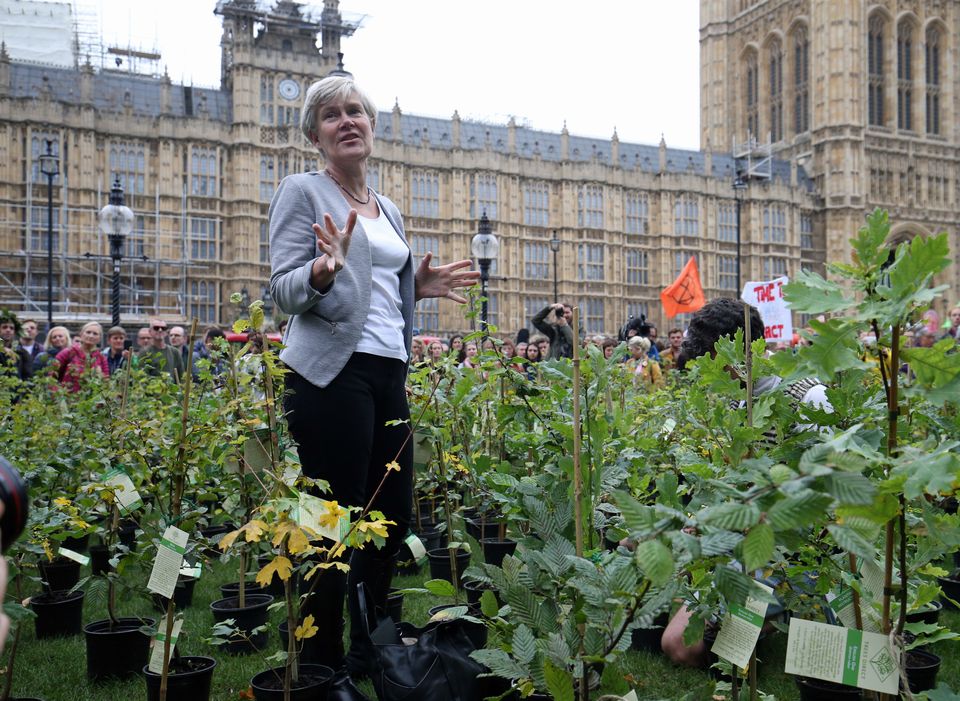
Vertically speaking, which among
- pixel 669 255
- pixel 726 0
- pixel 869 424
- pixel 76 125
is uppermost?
pixel 726 0

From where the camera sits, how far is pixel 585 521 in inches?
60.6

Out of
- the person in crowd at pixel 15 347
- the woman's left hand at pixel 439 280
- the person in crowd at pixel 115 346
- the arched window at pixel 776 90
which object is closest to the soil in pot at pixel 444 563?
the woman's left hand at pixel 439 280

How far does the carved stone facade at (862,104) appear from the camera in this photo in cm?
3562

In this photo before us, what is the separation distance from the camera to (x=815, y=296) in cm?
104

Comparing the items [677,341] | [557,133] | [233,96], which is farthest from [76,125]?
[677,341]

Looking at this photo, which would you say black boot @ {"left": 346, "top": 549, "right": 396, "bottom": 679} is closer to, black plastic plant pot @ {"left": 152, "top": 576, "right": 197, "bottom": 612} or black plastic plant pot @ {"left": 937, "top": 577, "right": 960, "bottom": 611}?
black plastic plant pot @ {"left": 152, "top": 576, "right": 197, "bottom": 612}

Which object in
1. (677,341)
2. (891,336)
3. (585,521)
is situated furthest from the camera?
(677,341)

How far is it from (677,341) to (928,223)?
1328 inches

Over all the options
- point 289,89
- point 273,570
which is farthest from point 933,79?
point 273,570

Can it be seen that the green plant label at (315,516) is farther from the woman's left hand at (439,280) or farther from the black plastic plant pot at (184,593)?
the black plastic plant pot at (184,593)

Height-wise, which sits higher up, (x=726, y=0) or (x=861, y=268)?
(x=726, y=0)

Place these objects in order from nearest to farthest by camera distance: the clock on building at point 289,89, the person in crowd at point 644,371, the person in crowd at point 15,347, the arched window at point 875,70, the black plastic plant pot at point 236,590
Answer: the black plastic plant pot at point 236,590 < the person in crowd at point 15,347 < the person in crowd at point 644,371 < the clock on building at point 289,89 < the arched window at point 875,70

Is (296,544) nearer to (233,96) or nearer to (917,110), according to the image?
(233,96)

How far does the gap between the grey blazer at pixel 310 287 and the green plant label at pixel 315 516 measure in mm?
541
